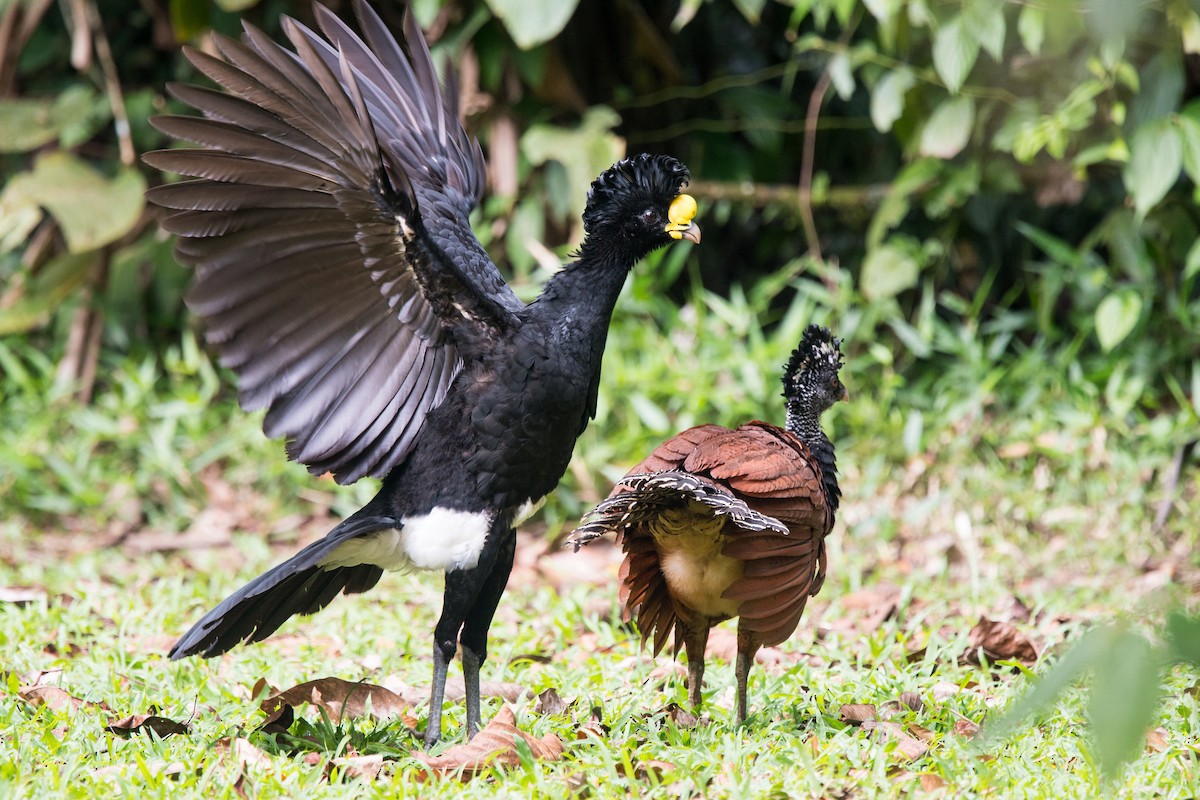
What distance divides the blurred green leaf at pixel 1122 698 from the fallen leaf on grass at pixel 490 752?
195cm

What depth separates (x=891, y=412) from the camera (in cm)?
617

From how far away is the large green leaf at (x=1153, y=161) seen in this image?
17.2ft

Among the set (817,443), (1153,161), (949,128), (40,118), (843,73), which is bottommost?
(817,443)

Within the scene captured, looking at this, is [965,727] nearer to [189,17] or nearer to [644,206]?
[644,206]

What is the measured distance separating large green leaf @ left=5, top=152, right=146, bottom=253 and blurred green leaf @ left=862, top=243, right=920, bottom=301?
3.71 m

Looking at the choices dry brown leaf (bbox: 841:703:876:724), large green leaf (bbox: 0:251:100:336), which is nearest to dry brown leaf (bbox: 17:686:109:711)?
dry brown leaf (bbox: 841:703:876:724)

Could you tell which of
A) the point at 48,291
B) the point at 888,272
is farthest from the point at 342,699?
the point at 48,291

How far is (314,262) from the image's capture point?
3.12 m

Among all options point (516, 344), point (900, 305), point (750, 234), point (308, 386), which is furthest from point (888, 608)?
point (750, 234)

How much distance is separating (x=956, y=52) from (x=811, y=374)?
A: 7.61 ft

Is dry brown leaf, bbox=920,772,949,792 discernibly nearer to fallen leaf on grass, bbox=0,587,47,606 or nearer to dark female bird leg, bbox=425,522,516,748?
dark female bird leg, bbox=425,522,516,748

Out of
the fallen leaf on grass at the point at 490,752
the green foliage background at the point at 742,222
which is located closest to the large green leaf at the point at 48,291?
the green foliage background at the point at 742,222

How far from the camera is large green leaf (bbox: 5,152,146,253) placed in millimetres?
6203

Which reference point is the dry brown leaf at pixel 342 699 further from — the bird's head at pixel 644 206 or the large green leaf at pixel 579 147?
the large green leaf at pixel 579 147
